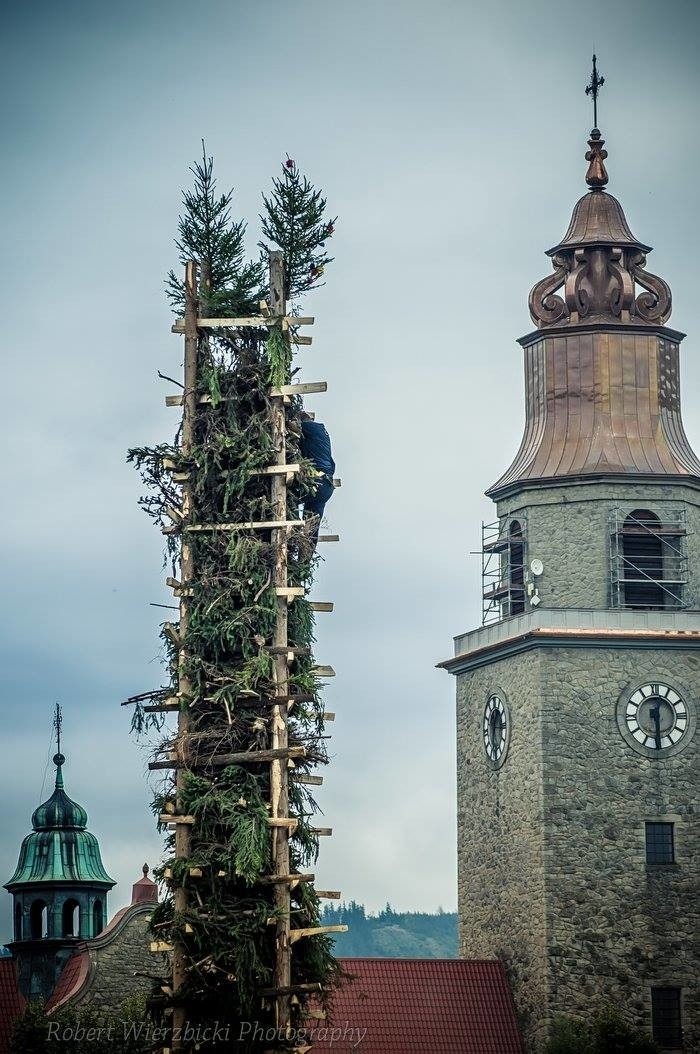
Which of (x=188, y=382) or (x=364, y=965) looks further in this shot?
(x=364, y=965)

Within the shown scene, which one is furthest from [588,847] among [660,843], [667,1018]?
[667,1018]

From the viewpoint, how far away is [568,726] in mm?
62219

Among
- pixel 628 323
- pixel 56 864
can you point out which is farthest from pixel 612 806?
pixel 56 864

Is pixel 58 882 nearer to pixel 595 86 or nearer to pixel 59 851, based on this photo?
pixel 59 851

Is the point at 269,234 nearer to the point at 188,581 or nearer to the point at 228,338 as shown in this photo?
the point at 228,338

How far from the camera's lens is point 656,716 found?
6256cm

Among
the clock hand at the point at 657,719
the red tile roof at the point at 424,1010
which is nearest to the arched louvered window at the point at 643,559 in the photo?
the clock hand at the point at 657,719

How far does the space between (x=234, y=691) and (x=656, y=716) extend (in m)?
28.4

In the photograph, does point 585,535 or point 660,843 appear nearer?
point 660,843

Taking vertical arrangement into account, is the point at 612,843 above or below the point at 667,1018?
above

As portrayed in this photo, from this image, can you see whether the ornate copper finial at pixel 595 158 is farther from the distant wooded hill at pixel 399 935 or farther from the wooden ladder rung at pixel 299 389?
the distant wooded hill at pixel 399 935

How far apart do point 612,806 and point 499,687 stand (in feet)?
15.2

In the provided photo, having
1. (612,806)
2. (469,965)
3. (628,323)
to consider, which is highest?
(628,323)

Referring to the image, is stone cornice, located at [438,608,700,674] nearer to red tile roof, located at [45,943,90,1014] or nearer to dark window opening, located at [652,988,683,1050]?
dark window opening, located at [652,988,683,1050]
